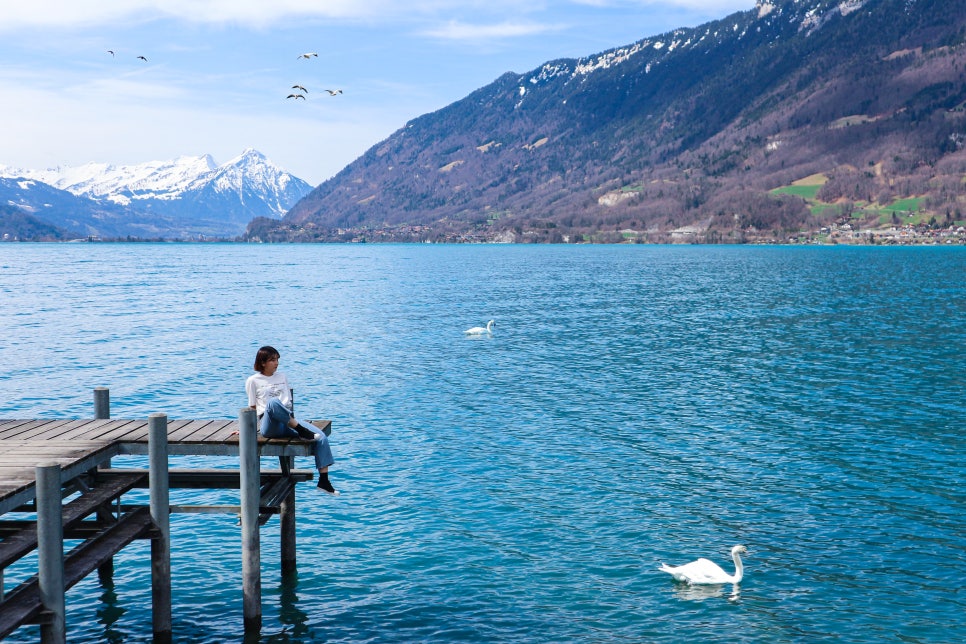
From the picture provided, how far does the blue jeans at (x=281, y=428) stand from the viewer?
16438 millimetres

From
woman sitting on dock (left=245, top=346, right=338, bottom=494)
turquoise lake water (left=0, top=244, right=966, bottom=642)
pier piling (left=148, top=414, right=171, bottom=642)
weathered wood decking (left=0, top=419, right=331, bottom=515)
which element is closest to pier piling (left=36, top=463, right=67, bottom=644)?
weathered wood decking (left=0, top=419, right=331, bottom=515)

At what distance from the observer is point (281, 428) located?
16.8 m

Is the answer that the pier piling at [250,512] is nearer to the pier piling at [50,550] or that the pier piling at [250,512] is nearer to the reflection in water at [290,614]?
the reflection in water at [290,614]

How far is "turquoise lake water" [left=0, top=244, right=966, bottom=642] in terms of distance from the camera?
17.7 metres

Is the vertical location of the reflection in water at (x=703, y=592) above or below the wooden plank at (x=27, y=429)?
below

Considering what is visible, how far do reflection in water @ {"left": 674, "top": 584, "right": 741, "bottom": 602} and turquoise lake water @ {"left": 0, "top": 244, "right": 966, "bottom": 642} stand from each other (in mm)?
60

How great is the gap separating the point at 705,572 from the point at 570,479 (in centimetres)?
789

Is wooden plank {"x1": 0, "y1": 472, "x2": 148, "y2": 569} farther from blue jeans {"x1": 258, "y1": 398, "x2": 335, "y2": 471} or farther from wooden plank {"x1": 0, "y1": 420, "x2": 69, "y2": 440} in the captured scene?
blue jeans {"x1": 258, "y1": 398, "x2": 335, "y2": 471}

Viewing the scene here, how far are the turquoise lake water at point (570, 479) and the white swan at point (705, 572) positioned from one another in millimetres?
268

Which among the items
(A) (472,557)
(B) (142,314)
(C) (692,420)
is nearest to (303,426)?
(A) (472,557)

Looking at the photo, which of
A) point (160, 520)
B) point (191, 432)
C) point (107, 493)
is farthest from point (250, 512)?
point (107, 493)

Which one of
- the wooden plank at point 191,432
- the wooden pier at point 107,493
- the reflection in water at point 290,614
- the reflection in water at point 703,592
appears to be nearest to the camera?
the wooden pier at point 107,493

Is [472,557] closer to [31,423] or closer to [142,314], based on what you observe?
[31,423]

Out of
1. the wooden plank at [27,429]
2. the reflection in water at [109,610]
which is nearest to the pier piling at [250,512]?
the reflection in water at [109,610]
